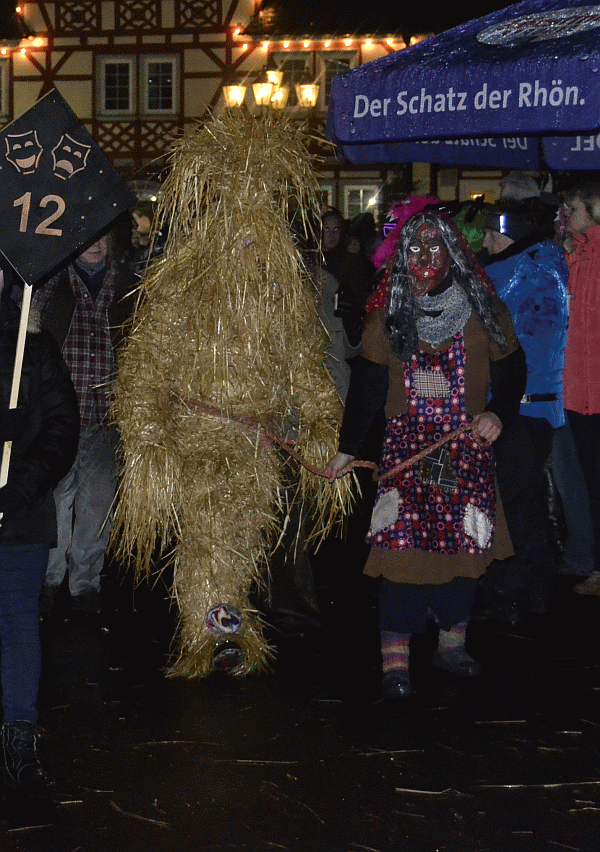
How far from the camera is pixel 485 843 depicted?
4074mm

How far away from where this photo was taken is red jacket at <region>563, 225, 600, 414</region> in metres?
7.67

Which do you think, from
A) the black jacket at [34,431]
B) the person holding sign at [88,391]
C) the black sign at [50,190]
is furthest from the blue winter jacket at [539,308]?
the black jacket at [34,431]

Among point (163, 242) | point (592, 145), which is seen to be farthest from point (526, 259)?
point (163, 242)

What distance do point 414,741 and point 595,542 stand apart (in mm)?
3174

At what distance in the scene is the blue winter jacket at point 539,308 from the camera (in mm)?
7020

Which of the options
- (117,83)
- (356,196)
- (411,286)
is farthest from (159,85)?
(411,286)

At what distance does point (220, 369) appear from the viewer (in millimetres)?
5738

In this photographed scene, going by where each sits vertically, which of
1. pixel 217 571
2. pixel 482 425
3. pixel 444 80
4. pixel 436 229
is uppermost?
pixel 444 80

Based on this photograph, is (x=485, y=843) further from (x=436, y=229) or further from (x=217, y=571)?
(x=436, y=229)

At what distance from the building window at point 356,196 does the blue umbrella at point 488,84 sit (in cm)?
2826

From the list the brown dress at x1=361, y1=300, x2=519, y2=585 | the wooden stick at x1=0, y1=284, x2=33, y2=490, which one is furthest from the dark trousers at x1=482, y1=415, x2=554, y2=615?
the wooden stick at x1=0, y1=284, x2=33, y2=490

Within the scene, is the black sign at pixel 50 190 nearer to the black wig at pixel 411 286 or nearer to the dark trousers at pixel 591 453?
the black wig at pixel 411 286

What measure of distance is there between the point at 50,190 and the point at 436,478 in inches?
79.0

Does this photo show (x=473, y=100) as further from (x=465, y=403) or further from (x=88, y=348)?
(x=88, y=348)
